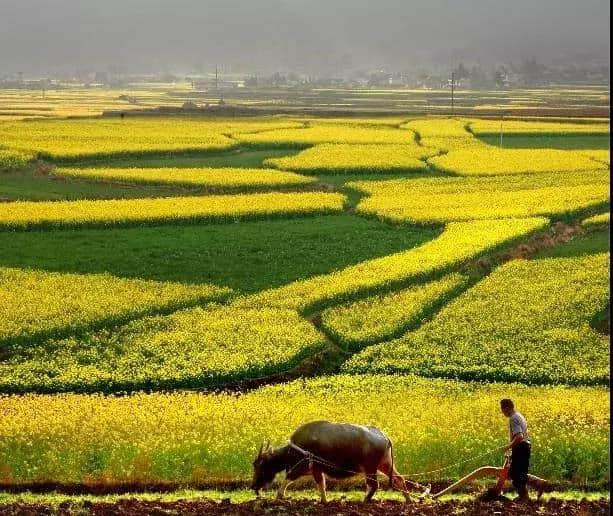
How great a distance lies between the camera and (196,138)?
A: 65.6 meters

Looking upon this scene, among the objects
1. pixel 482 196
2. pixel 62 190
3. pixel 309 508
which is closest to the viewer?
pixel 309 508

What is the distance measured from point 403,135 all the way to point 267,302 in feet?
158

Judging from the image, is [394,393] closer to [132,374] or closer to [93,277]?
[132,374]

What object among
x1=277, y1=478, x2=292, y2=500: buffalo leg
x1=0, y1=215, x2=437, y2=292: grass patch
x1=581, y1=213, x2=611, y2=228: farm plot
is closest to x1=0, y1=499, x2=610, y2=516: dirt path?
x1=277, y1=478, x2=292, y2=500: buffalo leg

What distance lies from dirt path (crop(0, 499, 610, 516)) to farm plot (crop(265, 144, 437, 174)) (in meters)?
40.0

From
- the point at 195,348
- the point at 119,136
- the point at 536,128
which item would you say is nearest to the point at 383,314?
the point at 195,348

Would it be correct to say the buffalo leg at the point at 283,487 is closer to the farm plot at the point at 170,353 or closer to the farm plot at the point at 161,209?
the farm plot at the point at 170,353

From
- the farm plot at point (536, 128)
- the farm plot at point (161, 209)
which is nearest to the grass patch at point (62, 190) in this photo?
the farm plot at point (161, 209)

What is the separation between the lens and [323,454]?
10.8m

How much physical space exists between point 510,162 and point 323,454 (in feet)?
149

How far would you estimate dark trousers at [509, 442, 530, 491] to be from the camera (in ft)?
35.6

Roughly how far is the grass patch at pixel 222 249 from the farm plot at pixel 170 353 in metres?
3.70

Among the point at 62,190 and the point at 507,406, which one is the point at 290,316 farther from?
the point at 62,190

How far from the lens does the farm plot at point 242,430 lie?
46.2ft
